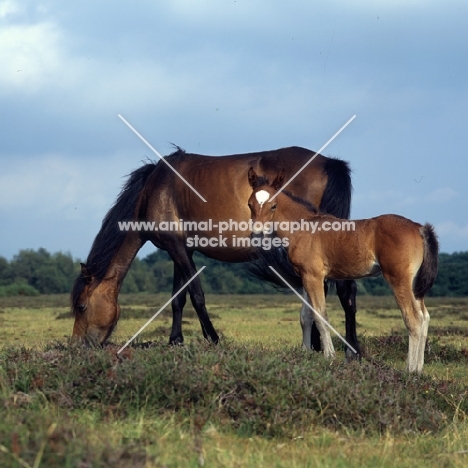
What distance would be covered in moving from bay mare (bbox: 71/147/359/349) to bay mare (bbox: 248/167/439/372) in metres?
0.95

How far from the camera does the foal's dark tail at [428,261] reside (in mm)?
8688

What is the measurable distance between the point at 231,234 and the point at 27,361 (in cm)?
433

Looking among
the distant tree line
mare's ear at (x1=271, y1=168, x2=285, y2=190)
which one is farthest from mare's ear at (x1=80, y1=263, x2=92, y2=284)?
the distant tree line

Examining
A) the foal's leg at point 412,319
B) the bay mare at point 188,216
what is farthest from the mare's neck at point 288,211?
the foal's leg at point 412,319

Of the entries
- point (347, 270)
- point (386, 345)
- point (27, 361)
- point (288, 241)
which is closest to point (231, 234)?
point (288, 241)

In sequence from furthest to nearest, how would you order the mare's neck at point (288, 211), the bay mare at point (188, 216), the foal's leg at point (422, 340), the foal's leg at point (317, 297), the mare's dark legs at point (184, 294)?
the bay mare at point (188, 216) → the mare's dark legs at point (184, 294) → the mare's neck at point (288, 211) → the foal's leg at point (317, 297) → the foal's leg at point (422, 340)

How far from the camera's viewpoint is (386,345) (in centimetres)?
1200

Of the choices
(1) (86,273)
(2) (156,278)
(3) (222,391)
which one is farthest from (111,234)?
(2) (156,278)

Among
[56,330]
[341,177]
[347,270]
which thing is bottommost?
[56,330]

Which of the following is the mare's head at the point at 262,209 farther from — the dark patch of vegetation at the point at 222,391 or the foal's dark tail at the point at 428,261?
the dark patch of vegetation at the point at 222,391

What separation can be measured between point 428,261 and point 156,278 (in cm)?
6309

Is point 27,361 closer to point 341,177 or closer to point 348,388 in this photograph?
point 348,388

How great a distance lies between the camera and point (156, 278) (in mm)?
70938

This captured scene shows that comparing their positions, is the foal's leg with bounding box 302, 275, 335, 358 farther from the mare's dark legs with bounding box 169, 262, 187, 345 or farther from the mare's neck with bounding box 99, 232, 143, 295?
the mare's neck with bounding box 99, 232, 143, 295
